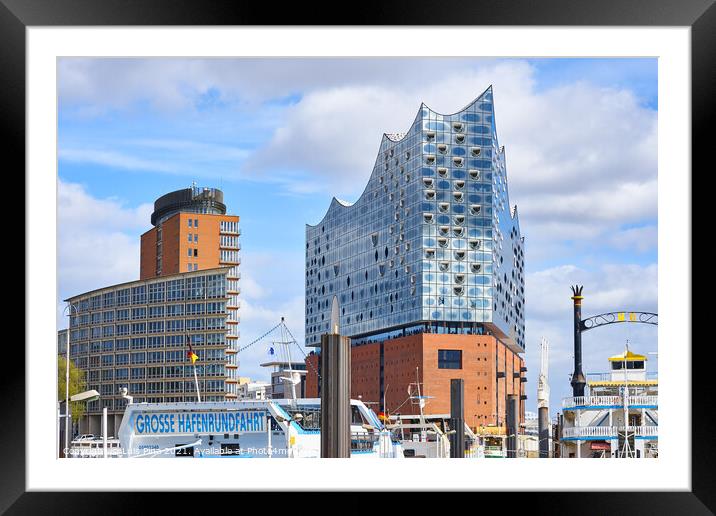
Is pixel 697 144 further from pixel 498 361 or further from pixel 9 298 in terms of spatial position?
pixel 498 361

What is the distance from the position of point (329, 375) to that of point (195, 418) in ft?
52.8

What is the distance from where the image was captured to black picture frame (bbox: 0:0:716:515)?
3.41 meters

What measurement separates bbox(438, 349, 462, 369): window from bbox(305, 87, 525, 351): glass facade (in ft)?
4.13

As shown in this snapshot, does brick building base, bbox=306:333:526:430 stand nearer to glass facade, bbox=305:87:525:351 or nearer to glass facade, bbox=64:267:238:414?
glass facade, bbox=305:87:525:351

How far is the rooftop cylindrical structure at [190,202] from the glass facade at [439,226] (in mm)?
11065

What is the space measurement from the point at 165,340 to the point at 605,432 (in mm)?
29395

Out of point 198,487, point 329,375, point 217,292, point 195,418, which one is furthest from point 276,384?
point 198,487

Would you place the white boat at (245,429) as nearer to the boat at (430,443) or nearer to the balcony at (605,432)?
the boat at (430,443)

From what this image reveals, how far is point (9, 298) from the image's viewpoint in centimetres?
346

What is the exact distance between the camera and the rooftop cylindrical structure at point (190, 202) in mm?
54344

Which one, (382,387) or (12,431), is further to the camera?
(382,387)
